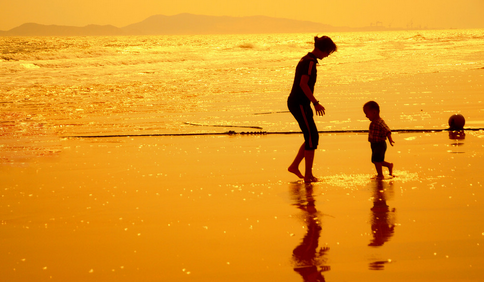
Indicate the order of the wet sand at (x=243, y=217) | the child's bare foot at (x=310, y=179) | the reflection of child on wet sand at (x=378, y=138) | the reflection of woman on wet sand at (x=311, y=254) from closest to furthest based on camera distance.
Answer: the reflection of woman on wet sand at (x=311, y=254), the wet sand at (x=243, y=217), the child's bare foot at (x=310, y=179), the reflection of child on wet sand at (x=378, y=138)

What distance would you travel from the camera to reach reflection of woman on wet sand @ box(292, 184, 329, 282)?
134 inches

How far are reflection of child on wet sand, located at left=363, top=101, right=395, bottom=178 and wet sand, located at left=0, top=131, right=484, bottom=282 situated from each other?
22 centimetres

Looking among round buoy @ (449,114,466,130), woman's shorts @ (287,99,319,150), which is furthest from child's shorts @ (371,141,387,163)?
round buoy @ (449,114,466,130)

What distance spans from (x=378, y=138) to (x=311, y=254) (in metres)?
2.74

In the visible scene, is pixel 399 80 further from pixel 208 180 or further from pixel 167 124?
pixel 208 180

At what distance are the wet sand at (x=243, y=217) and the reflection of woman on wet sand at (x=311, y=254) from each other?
0.04 ft

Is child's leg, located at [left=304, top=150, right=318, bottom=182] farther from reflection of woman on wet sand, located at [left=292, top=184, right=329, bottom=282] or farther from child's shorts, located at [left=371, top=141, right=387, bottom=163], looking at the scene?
reflection of woman on wet sand, located at [left=292, top=184, right=329, bottom=282]

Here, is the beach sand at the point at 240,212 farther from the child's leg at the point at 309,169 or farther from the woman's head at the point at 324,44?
the woman's head at the point at 324,44

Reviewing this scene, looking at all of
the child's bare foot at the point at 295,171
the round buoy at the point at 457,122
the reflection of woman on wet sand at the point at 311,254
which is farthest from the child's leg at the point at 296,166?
the round buoy at the point at 457,122

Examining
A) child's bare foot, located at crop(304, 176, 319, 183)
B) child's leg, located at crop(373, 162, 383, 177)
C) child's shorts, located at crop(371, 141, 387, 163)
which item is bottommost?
child's bare foot, located at crop(304, 176, 319, 183)

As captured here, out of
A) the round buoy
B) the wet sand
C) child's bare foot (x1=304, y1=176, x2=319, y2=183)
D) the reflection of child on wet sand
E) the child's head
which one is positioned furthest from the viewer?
the round buoy

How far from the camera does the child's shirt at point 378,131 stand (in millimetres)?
6137

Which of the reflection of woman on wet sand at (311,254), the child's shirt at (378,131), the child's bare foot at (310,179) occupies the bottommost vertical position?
the reflection of woman on wet sand at (311,254)

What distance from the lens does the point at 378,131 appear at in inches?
243
